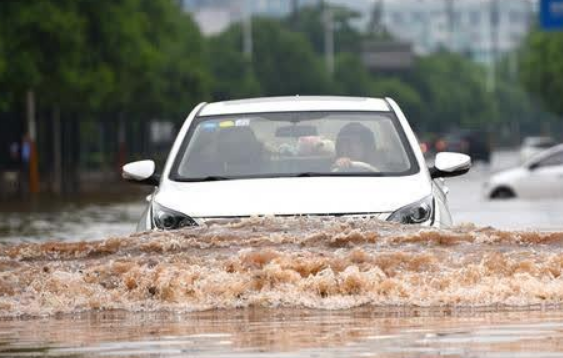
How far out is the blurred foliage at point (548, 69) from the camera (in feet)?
329

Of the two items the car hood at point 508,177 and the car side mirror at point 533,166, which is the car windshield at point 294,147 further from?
the car side mirror at point 533,166

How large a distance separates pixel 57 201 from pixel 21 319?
113ft

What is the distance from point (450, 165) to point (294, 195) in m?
1.37

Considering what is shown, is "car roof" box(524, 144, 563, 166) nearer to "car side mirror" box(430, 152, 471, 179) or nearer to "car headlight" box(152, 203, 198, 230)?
"car side mirror" box(430, 152, 471, 179)

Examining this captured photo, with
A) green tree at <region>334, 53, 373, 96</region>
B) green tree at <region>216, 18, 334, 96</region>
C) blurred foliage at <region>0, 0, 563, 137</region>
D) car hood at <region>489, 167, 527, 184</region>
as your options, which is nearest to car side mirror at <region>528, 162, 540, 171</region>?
car hood at <region>489, 167, 527, 184</region>

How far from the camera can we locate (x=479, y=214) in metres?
32.2

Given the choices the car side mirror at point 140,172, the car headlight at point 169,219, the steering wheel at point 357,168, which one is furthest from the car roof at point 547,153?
the car headlight at point 169,219

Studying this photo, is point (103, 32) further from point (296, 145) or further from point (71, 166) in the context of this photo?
point (296, 145)

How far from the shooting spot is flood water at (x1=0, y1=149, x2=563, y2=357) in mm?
10359

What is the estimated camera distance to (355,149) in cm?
1425

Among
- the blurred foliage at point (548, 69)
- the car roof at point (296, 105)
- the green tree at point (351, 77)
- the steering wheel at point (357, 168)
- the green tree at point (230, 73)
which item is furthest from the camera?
the green tree at point (351, 77)

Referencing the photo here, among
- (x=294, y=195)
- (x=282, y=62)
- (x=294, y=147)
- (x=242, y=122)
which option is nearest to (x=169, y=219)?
(x=294, y=195)

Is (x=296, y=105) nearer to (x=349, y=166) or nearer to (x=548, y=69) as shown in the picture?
(x=349, y=166)

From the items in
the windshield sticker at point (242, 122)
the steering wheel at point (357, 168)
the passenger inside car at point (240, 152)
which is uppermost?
the windshield sticker at point (242, 122)
